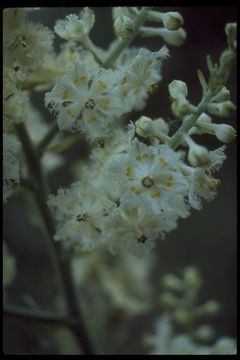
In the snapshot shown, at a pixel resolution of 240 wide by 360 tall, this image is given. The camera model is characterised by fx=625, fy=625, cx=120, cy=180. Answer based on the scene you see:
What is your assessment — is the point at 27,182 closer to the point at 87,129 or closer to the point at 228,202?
the point at 87,129

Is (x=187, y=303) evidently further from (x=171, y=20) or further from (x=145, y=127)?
(x=171, y=20)

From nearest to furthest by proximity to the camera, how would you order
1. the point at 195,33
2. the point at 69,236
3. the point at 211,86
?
1. the point at 211,86
2. the point at 69,236
3. the point at 195,33

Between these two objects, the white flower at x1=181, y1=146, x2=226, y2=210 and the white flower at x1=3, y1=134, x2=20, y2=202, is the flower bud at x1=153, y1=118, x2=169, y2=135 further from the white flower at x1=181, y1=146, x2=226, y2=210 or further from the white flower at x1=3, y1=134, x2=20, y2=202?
the white flower at x1=3, y1=134, x2=20, y2=202

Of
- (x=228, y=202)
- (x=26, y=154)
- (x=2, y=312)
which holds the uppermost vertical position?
(x=228, y=202)

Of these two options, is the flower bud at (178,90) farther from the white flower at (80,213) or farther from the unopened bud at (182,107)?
the white flower at (80,213)

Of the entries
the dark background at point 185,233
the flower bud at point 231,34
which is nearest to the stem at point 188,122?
the flower bud at point 231,34
